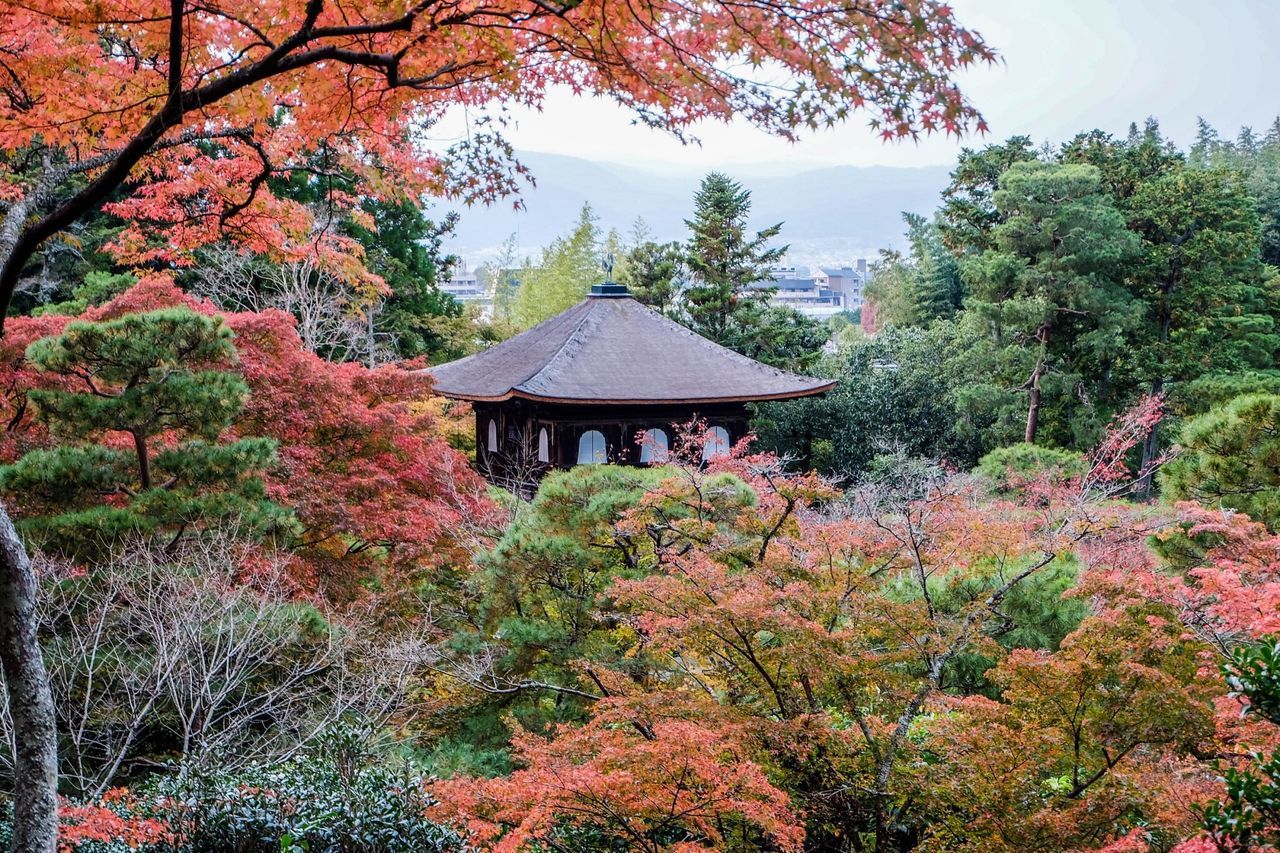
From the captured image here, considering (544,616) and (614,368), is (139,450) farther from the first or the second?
(614,368)

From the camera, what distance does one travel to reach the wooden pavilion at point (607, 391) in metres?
14.2

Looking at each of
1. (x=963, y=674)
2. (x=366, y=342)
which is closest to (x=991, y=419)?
(x=366, y=342)

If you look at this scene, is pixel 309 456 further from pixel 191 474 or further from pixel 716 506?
pixel 716 506

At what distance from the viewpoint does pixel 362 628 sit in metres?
7.37

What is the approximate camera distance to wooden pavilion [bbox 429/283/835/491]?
14211 mm

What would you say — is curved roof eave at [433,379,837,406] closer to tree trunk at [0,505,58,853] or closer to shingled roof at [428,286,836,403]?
shingled roof at [428,286,836,403]

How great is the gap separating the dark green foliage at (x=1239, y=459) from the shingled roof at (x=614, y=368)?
6769 mm

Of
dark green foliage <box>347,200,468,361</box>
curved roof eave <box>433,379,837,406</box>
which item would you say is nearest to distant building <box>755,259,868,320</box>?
dark green foliage <box>347,200,468,361</box>

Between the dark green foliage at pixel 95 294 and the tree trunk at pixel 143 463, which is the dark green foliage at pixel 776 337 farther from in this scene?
the tree trunk at pixel 143 463

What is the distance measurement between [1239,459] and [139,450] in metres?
8.14

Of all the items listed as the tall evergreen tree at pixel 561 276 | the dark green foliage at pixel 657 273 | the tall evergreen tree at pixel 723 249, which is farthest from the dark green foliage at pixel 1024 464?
the tall evergreen tree at pixel 561 276

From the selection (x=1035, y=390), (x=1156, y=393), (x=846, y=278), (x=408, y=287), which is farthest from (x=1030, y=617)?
(x=846, y=278)

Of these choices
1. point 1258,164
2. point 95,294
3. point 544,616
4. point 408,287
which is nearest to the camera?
point 544,616

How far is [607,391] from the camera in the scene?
14117mm
